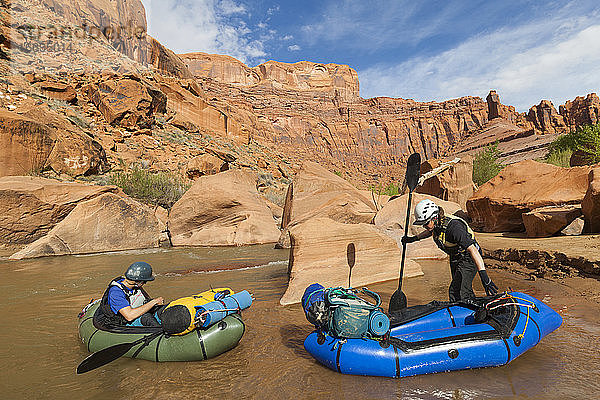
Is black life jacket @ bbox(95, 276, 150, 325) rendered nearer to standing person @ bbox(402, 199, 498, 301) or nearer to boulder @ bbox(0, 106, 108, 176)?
Result: standing person @ bbox(402, 199, 498, 301)

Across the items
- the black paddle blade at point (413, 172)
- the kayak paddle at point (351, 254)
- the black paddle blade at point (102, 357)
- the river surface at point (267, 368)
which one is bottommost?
the river surface at point (267, 368)

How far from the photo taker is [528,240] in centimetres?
930

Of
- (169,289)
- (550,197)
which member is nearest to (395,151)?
(550,197)

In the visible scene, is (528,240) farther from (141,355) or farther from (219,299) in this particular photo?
(141,355)

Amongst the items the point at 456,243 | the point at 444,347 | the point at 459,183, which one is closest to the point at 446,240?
the point at 456,243

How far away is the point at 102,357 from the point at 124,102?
2763 centimetres

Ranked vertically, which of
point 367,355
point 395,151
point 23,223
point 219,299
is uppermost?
point 395,151

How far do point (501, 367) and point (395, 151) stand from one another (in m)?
92.7

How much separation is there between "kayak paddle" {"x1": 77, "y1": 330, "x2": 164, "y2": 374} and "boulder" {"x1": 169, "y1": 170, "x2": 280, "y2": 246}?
30.0ft

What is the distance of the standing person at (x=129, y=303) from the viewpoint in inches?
153

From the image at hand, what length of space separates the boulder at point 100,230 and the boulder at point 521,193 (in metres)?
12.2

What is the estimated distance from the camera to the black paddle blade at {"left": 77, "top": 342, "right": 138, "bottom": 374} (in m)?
3.36

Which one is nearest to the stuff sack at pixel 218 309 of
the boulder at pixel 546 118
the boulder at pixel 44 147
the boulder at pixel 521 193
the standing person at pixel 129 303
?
the standing person at pixel 129 303

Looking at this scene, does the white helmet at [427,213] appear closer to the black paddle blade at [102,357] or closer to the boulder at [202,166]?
the black paddle blade at [102,357]
